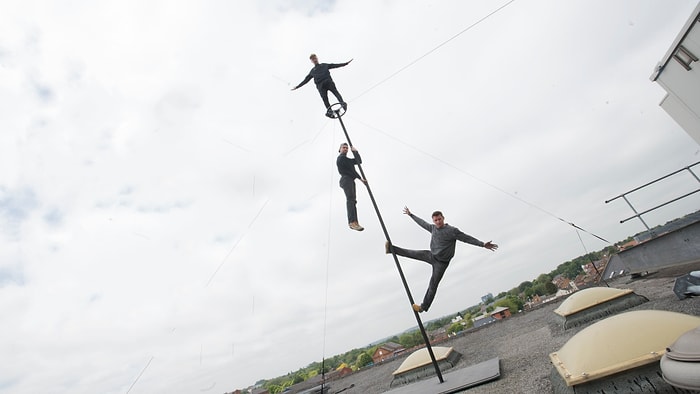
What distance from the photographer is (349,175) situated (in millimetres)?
6996

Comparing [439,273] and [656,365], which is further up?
[439,273]

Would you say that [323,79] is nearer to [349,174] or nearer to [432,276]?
[349,174]

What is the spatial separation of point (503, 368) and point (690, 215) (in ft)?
21.0

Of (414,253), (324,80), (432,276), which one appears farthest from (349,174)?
(432,276)

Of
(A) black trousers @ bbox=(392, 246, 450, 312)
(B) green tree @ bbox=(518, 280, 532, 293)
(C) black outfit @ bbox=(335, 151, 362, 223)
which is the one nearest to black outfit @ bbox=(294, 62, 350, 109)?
(C) black outfit @ bbox=(335, 151, 362, 223)

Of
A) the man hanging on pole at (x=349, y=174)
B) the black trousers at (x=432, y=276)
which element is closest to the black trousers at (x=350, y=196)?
the man hanging on pole at (x=349, y=174)

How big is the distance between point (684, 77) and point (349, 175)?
953 cm

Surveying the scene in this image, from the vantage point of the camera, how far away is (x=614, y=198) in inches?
319

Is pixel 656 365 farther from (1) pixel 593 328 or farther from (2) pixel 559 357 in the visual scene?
(2) pixel 559 357

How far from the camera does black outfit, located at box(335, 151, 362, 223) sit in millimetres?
6823

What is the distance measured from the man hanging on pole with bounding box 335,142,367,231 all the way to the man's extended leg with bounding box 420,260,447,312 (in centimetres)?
174

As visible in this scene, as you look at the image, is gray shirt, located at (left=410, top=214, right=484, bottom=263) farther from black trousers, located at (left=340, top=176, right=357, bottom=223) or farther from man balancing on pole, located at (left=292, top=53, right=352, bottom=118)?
man balancing on pole, located at (left=292, top=53, right=352, bottom=118)

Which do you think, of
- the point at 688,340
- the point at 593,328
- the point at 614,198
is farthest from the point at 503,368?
the point at 614,198

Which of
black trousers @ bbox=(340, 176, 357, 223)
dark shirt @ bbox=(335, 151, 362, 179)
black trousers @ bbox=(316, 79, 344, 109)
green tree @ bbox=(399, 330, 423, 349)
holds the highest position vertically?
black trousers @ bbox=(316, 79, 344, 109)
